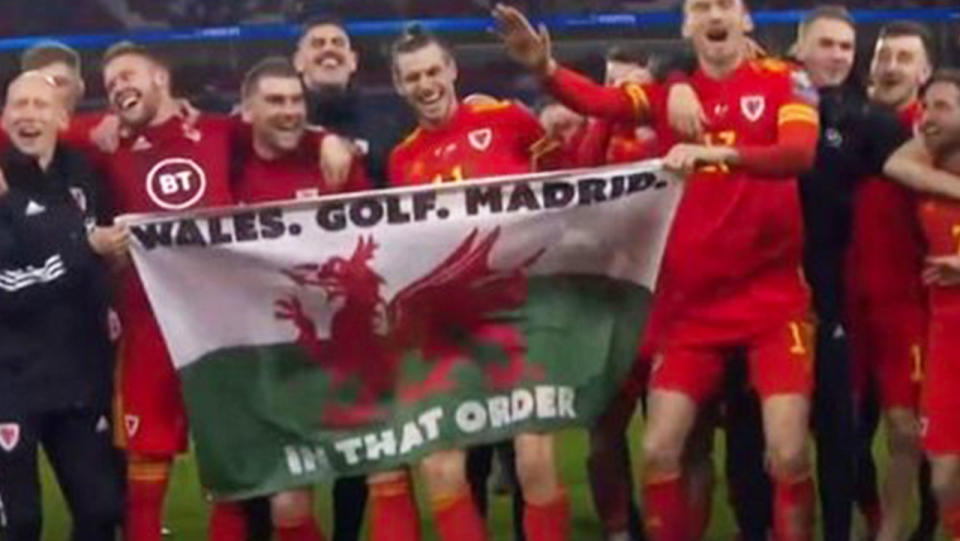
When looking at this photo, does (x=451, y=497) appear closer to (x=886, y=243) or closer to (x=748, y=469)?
(x=748, y=469)

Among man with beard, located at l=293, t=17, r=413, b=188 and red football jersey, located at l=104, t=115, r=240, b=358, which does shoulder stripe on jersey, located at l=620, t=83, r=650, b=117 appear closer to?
man with beard, located at l=293, t=17, r=413, b=188

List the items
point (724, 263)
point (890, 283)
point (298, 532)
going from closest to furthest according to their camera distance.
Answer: point (724, 263), point (298, 532), point (890, 283)

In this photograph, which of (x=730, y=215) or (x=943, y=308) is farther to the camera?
(x=730, y=215)

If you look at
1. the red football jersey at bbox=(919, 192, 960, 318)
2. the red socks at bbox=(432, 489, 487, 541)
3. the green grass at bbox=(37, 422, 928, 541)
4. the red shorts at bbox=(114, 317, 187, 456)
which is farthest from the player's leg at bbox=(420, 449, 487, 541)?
the green grass at bbox=(37, 422, 928, 541)

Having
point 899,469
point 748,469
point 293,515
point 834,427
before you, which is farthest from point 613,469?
point 293,515

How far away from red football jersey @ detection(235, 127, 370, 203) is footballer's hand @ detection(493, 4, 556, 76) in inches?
25.7

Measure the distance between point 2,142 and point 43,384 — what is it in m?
0.78

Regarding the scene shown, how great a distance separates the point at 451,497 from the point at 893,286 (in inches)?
62.1

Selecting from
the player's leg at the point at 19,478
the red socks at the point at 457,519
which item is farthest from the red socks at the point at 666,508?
the player's leg at the point at 19,478

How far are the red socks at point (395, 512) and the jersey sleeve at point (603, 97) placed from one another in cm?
116

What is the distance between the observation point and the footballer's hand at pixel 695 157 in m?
7.17

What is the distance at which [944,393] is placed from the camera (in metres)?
7.24

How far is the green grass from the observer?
30.0ft

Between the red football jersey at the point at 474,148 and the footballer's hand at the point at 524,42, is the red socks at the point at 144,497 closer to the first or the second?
the red football jersey at the point at 474,148
